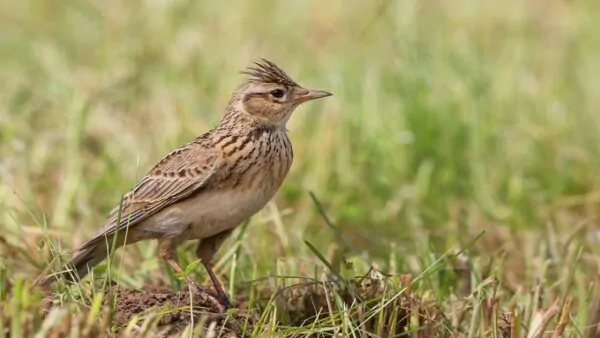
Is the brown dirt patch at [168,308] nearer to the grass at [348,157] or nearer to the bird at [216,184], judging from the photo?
the grass at [348,157]

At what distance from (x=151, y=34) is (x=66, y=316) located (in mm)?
6524

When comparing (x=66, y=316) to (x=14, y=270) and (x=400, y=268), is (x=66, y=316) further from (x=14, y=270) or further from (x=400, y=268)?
(x=400, y=268)

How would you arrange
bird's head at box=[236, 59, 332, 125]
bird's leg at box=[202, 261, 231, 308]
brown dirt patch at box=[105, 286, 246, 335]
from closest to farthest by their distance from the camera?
brown dirt patch at box=[105, 286, 246, 335], bird's leg at box=[202, 261, 231, 308], bird's head at box=[236, 59, 332, 125]

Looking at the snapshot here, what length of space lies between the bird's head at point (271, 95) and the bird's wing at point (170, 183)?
1.17 ft

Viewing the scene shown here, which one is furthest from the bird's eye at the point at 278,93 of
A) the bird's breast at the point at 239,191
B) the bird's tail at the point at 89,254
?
the bird's tail at the point at 89,254

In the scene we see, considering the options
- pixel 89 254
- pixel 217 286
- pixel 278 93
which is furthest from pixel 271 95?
pixel 89 254

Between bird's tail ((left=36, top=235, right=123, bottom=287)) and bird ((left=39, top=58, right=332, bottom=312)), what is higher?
bird ((left=39, top=58, right=332, bottom=312))

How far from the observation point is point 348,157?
831 centimetres

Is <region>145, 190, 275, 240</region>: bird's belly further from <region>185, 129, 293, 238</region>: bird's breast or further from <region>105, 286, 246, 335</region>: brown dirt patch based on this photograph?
<region>105, 286, 246, 335</region>: brown dirt patch

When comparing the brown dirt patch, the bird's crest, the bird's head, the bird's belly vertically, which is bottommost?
the brown dirt patch

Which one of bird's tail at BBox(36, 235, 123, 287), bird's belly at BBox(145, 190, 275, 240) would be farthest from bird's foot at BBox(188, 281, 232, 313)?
bird's tail at BBox(36, 235, 123, 287)

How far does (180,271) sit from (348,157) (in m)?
2.89

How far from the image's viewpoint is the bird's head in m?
6.10

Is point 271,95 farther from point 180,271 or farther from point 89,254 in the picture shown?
point 89,254
